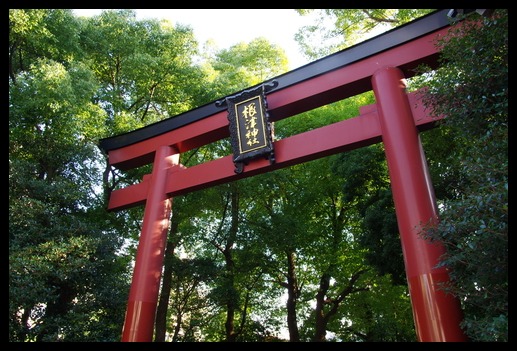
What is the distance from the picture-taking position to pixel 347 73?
5.58 meters

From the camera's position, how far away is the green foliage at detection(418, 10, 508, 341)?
2.49 m

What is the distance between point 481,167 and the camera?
265cm

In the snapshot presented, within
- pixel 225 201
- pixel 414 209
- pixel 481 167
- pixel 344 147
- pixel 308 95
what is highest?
pixel 225 201

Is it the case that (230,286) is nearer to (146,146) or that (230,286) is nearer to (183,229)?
(183,229)

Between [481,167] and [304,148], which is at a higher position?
[304,148]

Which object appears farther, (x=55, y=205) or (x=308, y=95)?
(x=55, y=205)

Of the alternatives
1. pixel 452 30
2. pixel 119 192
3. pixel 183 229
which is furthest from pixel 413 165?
pixel 183 229

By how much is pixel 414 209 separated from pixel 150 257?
4477 mm

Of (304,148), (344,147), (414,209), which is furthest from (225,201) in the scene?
(414,209)

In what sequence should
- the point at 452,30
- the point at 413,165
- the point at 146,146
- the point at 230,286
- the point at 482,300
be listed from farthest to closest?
the point at 230,286, the point at 146,146, the point at 413,165, the point at 452,30, the point at 482,300

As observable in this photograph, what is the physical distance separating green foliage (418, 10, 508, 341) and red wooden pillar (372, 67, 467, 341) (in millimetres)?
459

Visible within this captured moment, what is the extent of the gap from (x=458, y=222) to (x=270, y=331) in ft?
33.4

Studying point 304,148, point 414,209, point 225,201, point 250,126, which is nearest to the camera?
point 414,209

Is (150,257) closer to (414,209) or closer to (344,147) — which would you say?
(344,147)
